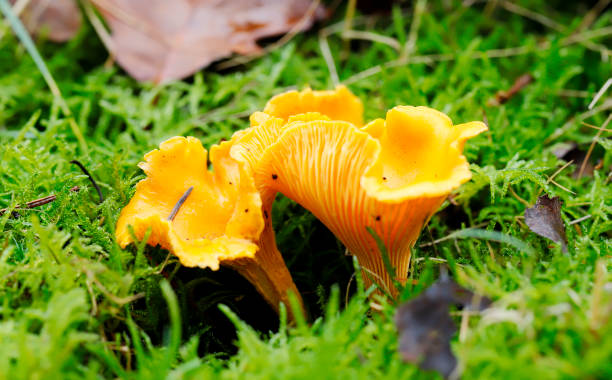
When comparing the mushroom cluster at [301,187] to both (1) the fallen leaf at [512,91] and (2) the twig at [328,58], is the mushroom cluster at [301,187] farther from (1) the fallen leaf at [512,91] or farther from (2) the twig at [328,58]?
(1) the fallen leaf at [512,91]

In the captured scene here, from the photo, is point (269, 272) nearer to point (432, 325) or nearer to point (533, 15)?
point (432, 325)

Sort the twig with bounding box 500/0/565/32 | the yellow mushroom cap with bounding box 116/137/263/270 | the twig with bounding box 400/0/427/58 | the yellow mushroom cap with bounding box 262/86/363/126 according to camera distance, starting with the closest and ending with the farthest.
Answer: the yellow mushroom cap with bounding box 116/137/263/270 → the yellow mushroom cap with bounding box 262/86/363/126 → the twig with bounding box 400/0/427/58 → the twig with bounding box 500/0/565/32

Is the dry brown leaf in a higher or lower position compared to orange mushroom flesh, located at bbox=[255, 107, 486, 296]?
higher

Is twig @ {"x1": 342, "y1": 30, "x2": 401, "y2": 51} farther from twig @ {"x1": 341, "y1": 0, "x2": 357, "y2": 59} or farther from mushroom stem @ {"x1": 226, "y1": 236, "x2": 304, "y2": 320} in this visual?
mushroom stem @ {"x1": 226, "y1": 236, "x2": 304, "y2": 320}

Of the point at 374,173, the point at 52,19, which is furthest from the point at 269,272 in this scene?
the point at 52,19

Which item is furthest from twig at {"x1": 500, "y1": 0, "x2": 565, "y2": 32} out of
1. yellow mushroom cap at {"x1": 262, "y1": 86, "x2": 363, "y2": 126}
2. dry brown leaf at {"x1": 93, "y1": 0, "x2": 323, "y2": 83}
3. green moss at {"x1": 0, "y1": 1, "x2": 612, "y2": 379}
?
yellow mushroom cap at {"x1": 262, "y1": 86, "x2": 363, "y2": 126}

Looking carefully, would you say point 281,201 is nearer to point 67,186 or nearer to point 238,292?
point 238,292
